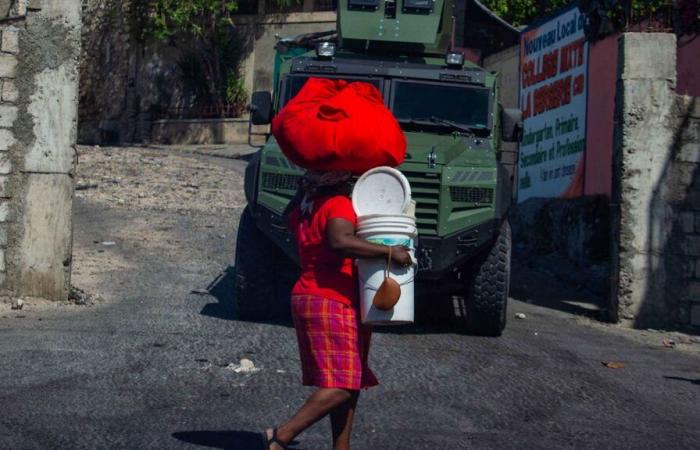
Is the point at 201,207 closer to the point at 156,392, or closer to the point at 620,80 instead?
the point at 620,80

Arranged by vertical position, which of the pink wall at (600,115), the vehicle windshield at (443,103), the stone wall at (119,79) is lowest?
the vehicle windshield at (443,103)

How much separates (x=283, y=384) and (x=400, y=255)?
2.37 metres

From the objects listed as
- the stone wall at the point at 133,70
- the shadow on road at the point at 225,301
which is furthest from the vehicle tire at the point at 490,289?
the stone wall at the point at 133,70

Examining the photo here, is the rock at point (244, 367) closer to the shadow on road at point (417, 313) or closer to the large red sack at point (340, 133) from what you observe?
the shadow on road at point (417, 313)

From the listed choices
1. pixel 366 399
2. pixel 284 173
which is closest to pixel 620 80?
pixel 284 173

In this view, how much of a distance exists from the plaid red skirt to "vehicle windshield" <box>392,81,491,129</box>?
5.06 metres

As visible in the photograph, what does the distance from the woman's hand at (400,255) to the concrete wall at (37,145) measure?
19.1 ft

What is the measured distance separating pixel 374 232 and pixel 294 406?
1.88 m

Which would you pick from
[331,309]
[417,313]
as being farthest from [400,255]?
[417,313]

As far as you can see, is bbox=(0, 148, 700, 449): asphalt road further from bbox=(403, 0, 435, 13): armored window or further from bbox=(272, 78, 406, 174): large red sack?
bbox=(403, 0, 435, 13): armored window

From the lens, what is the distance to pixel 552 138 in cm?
1872

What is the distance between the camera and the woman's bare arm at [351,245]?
14.2 ft

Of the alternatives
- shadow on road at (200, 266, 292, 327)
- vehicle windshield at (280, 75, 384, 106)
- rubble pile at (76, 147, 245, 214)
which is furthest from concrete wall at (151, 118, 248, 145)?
vehicle windshield at (280, 75, 384, 106)

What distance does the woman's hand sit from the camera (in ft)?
14.4
